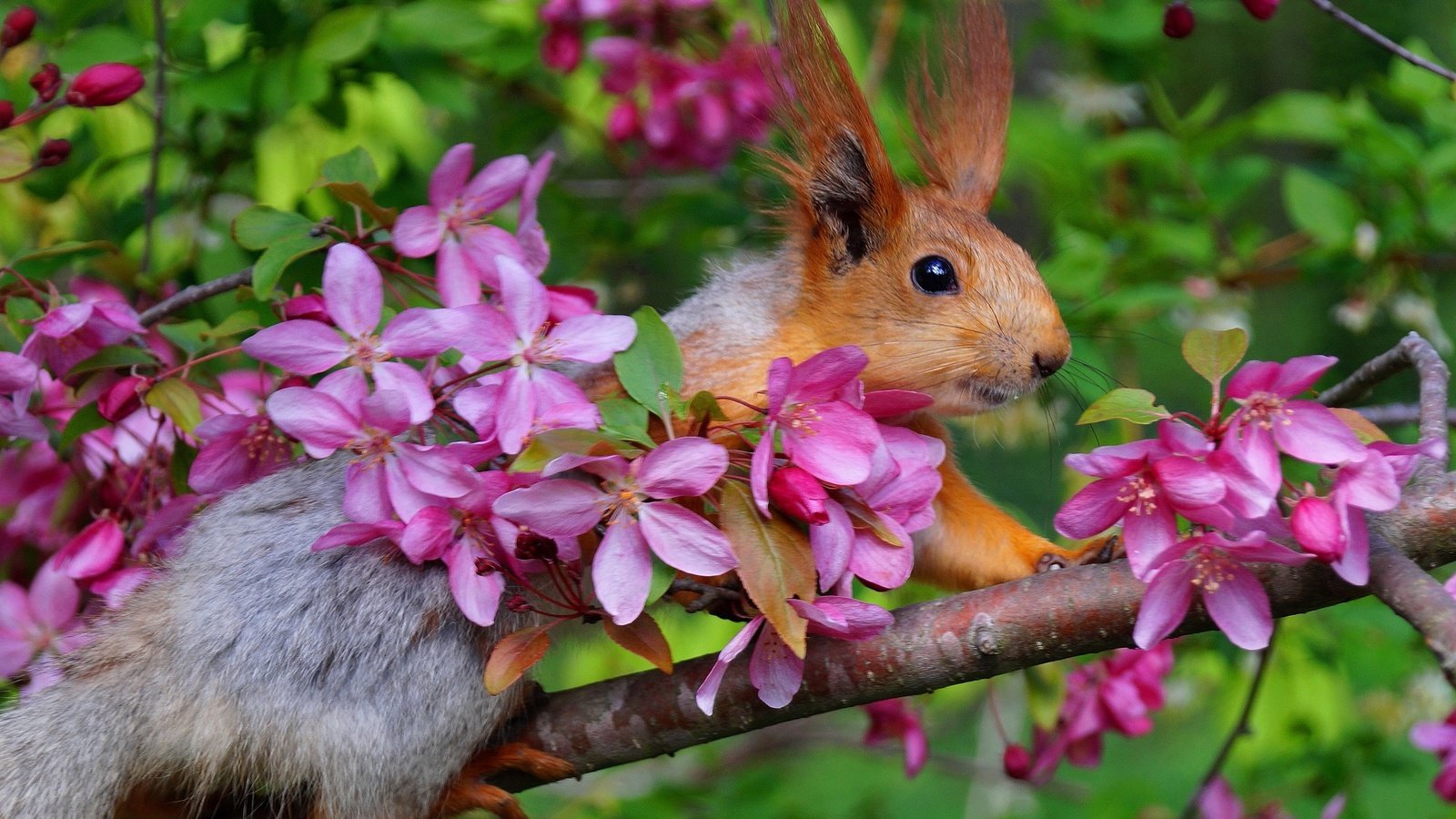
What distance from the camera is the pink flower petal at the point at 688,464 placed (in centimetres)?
137

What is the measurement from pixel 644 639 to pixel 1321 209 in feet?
5.95

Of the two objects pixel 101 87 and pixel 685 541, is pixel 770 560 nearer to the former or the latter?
pixel 685 541

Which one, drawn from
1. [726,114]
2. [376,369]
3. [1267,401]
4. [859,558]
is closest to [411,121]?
[726,114]

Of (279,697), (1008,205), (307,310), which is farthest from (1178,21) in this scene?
(279,697)

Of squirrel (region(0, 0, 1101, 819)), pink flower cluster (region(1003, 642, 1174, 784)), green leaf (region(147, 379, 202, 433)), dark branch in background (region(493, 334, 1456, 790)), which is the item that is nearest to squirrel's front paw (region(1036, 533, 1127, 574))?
squirrel (region(0, 0, 1101, 819))

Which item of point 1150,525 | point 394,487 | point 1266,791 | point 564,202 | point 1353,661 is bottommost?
point 1266,791

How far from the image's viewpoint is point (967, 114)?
2.14 metres

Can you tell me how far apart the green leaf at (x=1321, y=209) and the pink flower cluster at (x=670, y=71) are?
3.42 feet

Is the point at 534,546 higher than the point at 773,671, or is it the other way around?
the point at 534,546

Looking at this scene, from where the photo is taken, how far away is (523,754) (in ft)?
5.65

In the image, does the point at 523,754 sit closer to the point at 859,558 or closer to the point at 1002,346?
the point at 859,558

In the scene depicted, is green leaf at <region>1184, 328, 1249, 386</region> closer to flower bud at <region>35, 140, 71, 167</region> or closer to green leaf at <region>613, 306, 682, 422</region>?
green leaf at <region>613, 306, 682, 422</region>

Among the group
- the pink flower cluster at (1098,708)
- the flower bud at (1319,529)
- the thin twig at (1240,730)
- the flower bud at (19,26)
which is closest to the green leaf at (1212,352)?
the flower bud at (1319,529)

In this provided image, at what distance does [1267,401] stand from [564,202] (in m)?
1.92
